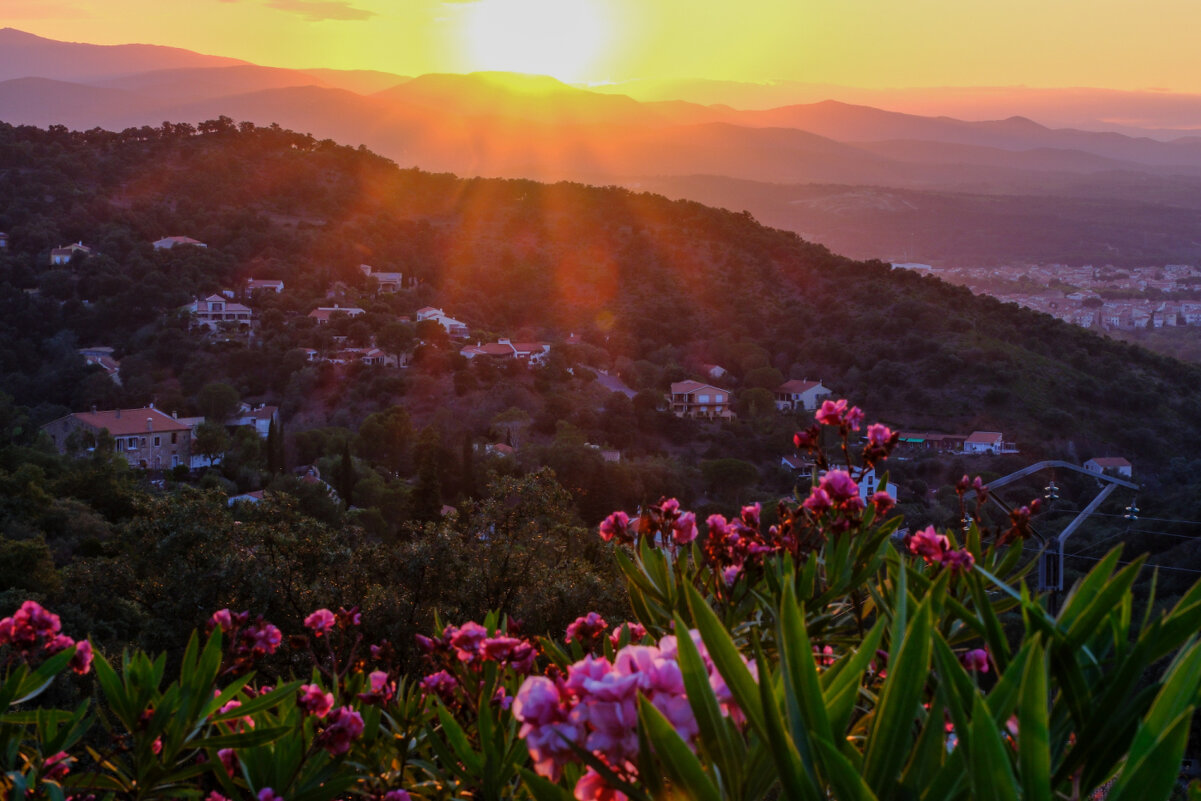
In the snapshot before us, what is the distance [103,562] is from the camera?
6.11 m

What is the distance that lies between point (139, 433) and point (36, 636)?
63.7 feet

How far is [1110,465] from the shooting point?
655 inches

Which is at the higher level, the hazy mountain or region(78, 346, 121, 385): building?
the hazy mountain

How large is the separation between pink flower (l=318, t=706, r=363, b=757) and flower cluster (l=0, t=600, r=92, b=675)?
530 mm

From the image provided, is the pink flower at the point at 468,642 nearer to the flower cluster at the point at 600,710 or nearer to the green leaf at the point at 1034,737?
the flower cluster at the point at 600,710

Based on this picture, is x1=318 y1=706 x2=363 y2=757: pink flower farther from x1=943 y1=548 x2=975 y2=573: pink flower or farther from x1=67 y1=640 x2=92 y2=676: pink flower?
x1=943 y1=548 x2=975 y2=573: pink flower

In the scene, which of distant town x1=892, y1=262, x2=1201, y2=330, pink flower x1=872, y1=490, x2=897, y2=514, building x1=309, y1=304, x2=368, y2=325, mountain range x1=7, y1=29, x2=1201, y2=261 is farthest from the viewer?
mountain range x1=7, y1=29, x2=1201, y2=261

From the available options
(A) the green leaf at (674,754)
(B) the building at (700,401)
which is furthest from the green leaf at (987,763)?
(B) the building at (700,401)

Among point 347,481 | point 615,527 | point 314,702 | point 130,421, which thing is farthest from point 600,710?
point 130,421

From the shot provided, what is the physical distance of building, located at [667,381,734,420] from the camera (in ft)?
73.8

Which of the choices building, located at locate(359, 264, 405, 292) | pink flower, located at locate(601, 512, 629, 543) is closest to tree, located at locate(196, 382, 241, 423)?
building, located at locate(359, 264, 405, 292)

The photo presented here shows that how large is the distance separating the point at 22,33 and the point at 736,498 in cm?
10002

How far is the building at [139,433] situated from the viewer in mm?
19109

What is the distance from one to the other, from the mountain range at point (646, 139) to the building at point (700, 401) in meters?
25.5
